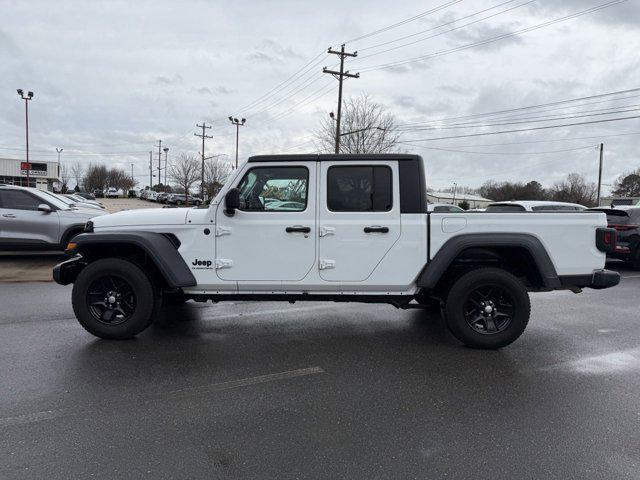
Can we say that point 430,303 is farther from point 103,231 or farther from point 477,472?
point 103,231

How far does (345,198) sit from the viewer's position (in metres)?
4.98

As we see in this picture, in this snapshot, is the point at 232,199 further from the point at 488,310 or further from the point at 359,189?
the point at 488,310

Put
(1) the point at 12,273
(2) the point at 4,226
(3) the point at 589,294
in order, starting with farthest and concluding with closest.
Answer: (2) the point at 4,226 < (1) the point at 12,273 < (3) the point at 589,294

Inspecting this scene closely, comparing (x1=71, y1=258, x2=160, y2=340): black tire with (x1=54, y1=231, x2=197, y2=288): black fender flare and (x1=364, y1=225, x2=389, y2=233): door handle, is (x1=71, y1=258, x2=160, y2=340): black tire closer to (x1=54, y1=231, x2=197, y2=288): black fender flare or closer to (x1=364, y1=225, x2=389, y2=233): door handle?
(x1=54, y1=231, x2=197, y2=288): black fender flare

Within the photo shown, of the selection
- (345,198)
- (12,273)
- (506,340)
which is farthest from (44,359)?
Result: (12,273)

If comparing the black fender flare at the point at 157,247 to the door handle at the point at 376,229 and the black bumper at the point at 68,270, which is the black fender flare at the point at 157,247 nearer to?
the black bumper at the point at 68,270

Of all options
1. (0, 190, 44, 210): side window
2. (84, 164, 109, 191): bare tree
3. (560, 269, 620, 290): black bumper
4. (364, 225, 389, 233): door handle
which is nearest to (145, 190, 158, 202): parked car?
(84, 164, 109, 191): bare tree

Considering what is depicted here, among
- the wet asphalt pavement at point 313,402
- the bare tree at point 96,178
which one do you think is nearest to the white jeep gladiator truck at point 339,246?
the wet asphalt pavement at point 313,402

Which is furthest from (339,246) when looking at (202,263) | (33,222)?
(33,222)

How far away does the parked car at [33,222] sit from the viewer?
10.2m

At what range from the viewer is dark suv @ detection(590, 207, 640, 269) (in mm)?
11711

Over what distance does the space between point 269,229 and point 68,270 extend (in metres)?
2.31

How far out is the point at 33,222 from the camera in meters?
10.3

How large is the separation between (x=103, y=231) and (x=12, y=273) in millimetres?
5884
